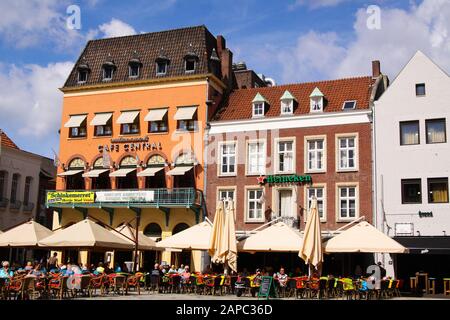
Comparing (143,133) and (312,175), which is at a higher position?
(143,133)

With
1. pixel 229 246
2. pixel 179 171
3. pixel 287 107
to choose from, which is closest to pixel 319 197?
pixel 287 107

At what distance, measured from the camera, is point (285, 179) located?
3431 centimetres

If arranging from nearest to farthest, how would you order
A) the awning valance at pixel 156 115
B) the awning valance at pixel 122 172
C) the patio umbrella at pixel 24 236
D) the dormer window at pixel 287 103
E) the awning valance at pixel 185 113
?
the patio umbrella at pixel 24 236 → the dormer window at pixel 287 103 → the awning valance at pixel 185 113 → the awning valance at pixel 122 172 → the awning valance at pixel 156 115

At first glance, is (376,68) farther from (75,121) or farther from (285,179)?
→ (75,121)

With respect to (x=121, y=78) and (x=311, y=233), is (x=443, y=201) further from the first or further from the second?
(x=121, y=78)

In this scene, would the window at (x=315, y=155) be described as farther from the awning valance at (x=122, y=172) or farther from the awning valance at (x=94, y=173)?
the awning valance at (x=94, y=173)

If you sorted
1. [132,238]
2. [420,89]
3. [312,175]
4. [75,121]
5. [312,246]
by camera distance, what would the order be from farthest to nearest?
[75,121] < [312,175] < [420,89] < [132,238] < [312,246]

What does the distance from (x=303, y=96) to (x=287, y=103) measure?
1.43 meters

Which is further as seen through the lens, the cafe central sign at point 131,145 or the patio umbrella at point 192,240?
the cafe central sign at point 131,145

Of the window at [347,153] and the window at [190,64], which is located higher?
the window at [190,64]

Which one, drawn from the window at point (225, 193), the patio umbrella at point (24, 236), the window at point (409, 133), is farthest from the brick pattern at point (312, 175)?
the patio umbrella at point (24, 236)

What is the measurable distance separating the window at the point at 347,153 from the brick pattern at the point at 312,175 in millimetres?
332

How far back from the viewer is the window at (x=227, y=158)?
1422 inches

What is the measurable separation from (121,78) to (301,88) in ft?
41.6
